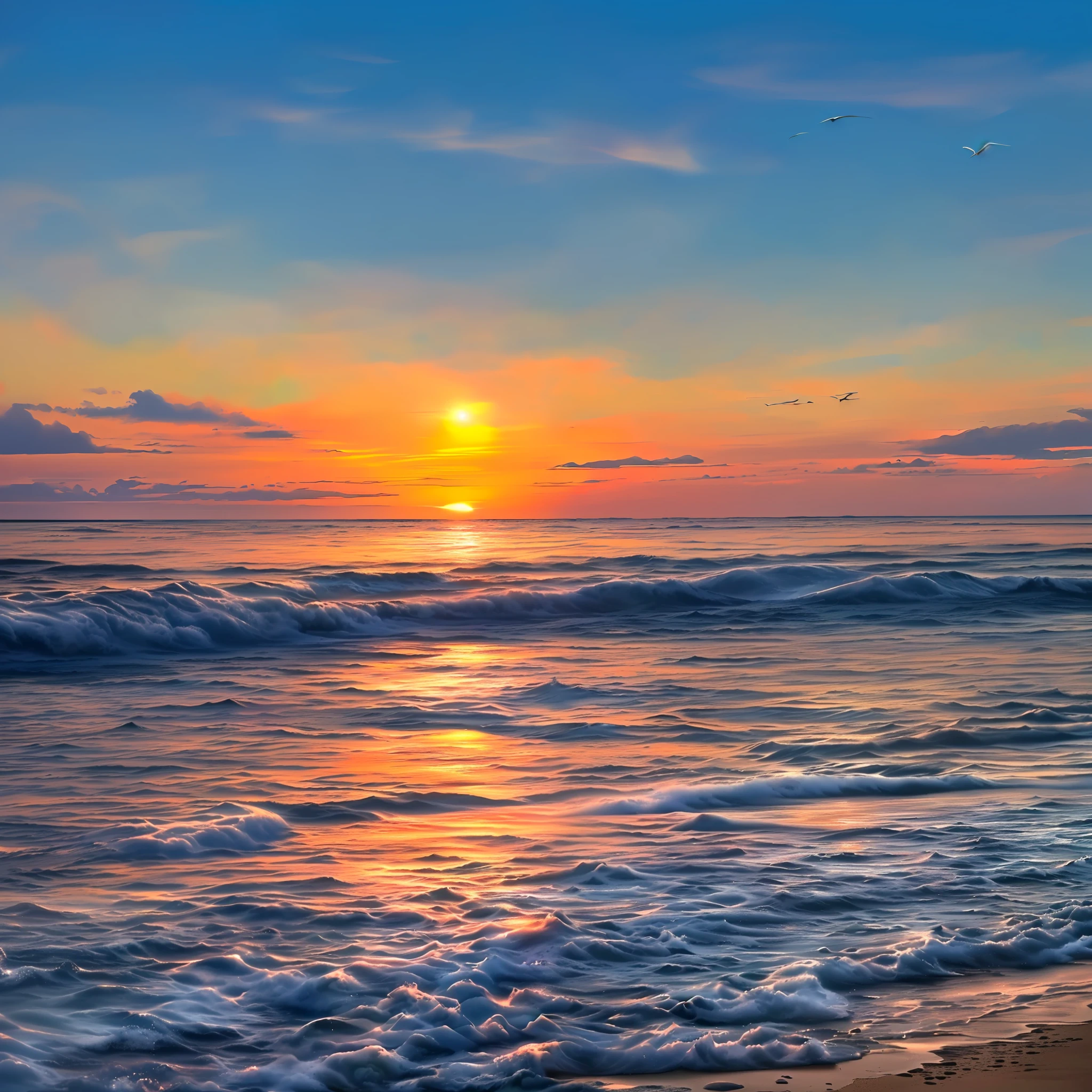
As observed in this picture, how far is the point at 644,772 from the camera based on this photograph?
10195 millimetres

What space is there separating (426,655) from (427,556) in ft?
90.4

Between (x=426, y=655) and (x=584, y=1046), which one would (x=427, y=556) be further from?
(x=584, y=1046)

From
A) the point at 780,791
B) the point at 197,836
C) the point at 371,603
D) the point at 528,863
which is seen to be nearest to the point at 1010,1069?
the point at 528,863

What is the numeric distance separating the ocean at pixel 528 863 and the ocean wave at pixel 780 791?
3 centimetres

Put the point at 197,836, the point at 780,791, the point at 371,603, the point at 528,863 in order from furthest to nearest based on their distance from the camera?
the point at 371,603, the point at 780,791, the point at 197,836, the point at 528,863

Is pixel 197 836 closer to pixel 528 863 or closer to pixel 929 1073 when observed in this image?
pixel 528 863

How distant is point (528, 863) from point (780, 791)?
3.12m

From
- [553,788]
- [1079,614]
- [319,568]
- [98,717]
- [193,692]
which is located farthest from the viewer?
[319,568]

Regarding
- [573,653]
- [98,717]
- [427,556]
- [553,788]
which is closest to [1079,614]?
[573,653]

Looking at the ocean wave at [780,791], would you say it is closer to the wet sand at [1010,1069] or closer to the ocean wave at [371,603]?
the wet sand at [1010,1069]

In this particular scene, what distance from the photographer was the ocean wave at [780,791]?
29.2 feet

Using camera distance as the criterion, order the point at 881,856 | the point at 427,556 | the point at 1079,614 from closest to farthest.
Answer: the point at 881,856 → the point at 1079,614 → the point at 427,556

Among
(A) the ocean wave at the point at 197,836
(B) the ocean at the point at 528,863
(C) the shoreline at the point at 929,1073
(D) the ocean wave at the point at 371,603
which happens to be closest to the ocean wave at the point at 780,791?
(B) the ocean at the point at 528,863

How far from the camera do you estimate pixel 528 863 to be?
7.17 meters
